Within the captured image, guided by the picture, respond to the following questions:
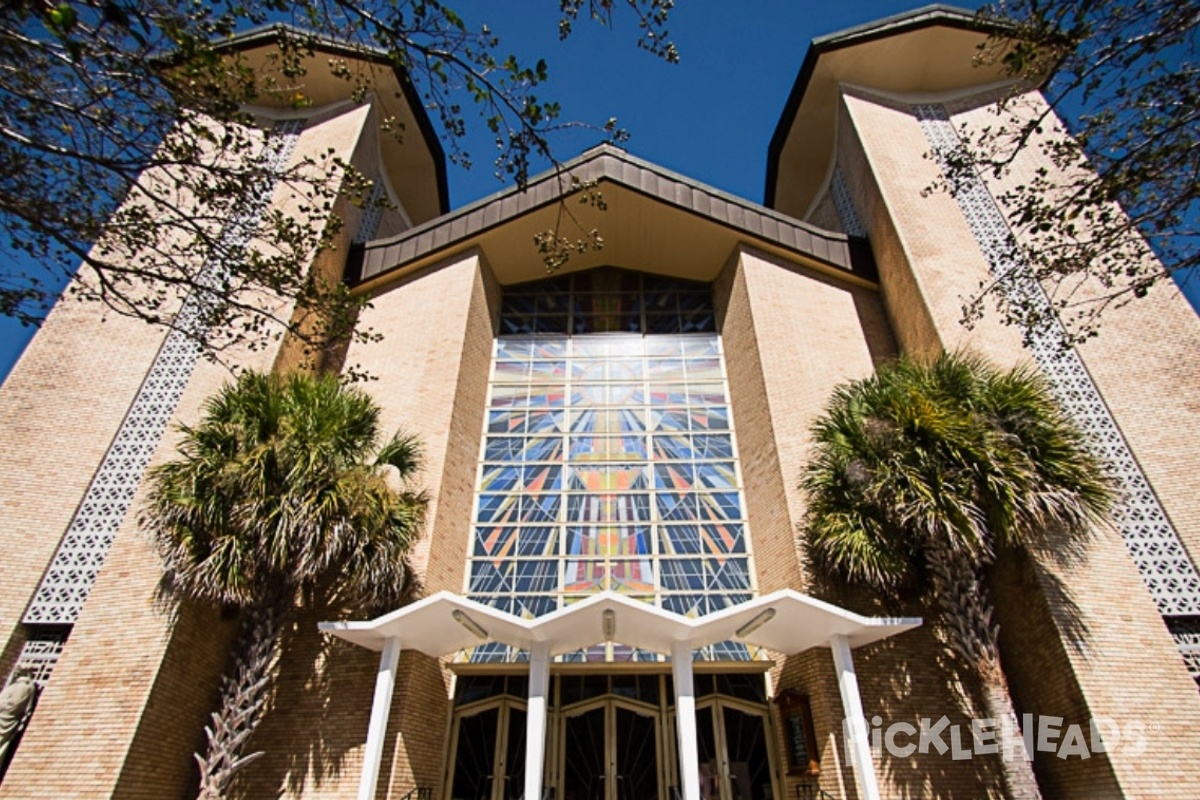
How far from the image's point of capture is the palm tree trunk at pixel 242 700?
777 centimetres

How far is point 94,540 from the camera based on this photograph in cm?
1029

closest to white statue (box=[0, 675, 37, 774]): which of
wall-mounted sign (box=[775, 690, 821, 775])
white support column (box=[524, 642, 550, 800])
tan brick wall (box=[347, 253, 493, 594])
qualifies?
tan brick wall (box=[347, 253, 493, 594])

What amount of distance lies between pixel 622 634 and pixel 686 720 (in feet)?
4.59

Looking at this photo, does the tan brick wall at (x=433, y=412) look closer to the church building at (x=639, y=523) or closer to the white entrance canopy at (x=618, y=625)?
the church building at (x=639, y=523)

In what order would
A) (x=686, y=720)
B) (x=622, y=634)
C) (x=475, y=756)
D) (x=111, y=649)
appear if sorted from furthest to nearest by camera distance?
(x=475, y=756), (x=622, y=634), (x=111, y=649), (x=686, y=720)

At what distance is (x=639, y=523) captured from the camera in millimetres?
12320

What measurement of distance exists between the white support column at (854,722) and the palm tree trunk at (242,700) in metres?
7.09

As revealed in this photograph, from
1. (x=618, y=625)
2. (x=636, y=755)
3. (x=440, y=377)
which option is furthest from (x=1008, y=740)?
(x=440, y=377)

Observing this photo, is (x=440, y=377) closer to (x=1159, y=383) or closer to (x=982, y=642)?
(x=982, y=642)

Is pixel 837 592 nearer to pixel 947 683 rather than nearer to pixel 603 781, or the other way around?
pixel 947 683

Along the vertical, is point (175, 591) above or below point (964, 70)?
below

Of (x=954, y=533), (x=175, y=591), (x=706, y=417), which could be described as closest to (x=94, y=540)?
(x=175, y=591)

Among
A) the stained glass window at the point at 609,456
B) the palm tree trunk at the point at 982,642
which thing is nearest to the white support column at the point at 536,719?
the stained glass window at the point at 609,456

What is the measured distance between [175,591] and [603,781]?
21.9 ft
